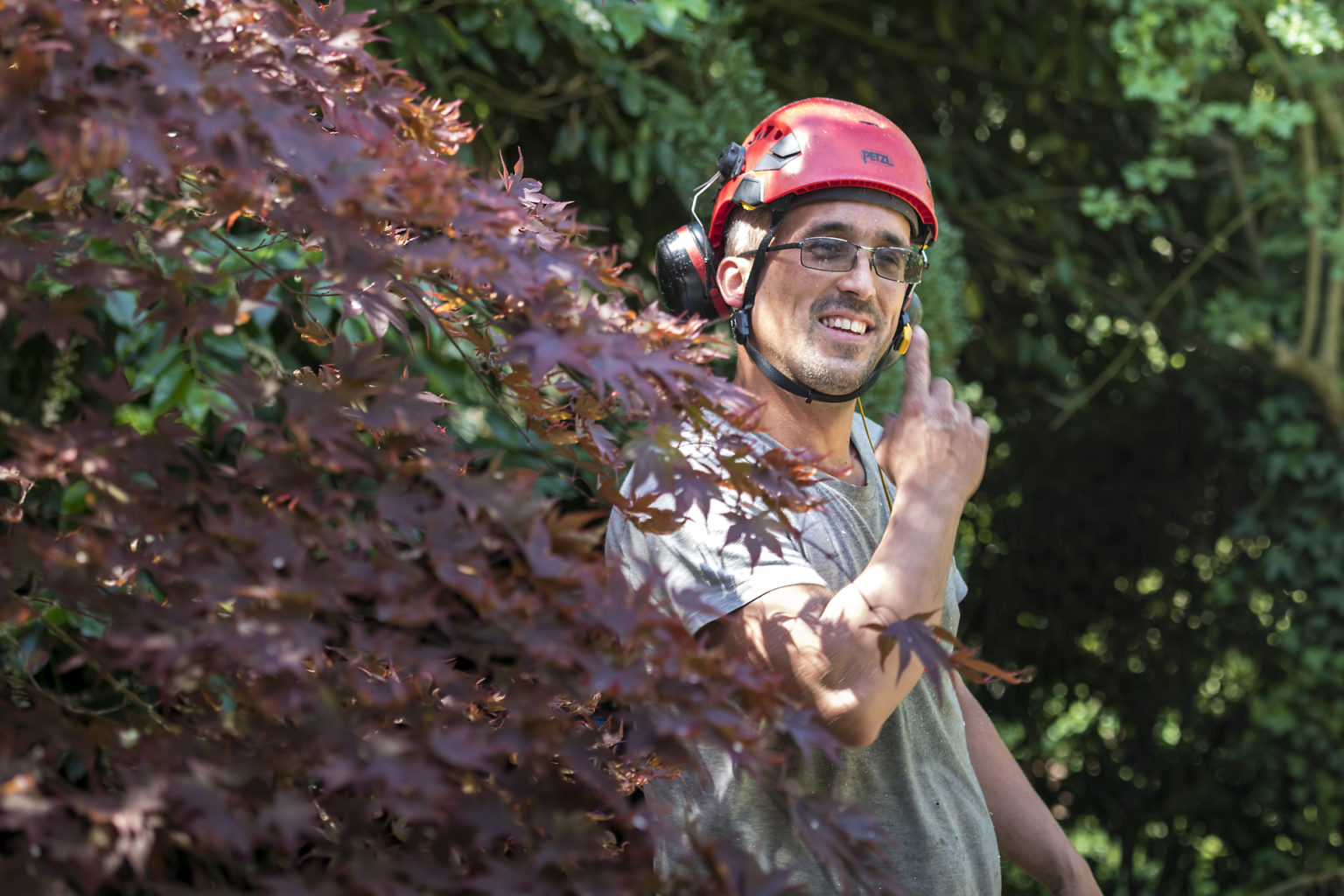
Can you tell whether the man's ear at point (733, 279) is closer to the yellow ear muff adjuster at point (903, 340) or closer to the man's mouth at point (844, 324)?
the man's mouth at point (844, 324)

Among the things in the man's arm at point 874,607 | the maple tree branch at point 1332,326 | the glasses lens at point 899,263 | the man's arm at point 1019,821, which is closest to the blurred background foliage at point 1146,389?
the maple tree branch at point 1332,326

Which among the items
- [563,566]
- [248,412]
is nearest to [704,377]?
[563,566]

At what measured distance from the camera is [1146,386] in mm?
4363

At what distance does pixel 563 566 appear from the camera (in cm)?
92

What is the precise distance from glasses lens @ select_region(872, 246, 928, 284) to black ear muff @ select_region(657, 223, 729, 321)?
0.26 m

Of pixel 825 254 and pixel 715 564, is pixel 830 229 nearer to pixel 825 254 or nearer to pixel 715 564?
pixel 825 254

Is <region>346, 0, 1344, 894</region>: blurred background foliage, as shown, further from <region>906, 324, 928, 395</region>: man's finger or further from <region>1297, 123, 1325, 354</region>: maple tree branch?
<region>906, 324, 928, 395</region>: man's finger

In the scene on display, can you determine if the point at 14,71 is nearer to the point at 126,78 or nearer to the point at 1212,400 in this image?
the point at 126,78

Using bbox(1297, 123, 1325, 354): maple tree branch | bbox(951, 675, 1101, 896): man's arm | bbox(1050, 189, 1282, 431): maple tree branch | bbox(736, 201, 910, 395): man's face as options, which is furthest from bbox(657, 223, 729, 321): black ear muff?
bbox(1297, 123, 1325, 354): maple tree branch

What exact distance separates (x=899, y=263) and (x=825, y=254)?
0.12 metres

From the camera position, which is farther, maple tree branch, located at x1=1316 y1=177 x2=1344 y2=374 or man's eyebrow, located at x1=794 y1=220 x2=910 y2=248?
maple tree branch, located at x1=1316 y1=177 x2=1344 y2=374

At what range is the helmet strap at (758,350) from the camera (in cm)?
161

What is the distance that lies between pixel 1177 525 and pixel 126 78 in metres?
4.15

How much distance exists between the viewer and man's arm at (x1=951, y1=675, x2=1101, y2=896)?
176 cm
